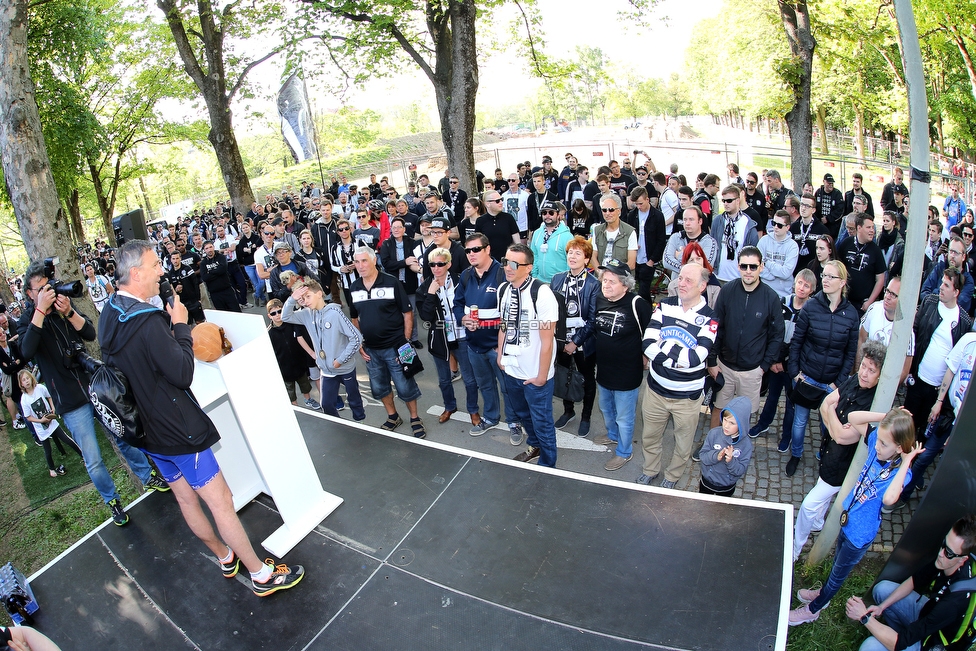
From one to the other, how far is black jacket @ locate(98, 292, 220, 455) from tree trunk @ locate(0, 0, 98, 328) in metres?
2.89

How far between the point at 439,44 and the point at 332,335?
10029 millimetres

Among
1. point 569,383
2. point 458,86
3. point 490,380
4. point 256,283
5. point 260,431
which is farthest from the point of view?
point 458,86

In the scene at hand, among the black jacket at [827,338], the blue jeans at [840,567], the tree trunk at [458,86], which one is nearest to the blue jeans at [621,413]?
the black jacket at [827,338]

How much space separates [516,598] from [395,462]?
5.52ft

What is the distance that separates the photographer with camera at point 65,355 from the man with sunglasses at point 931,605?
501 centimetres

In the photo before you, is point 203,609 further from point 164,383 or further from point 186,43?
point 186,43

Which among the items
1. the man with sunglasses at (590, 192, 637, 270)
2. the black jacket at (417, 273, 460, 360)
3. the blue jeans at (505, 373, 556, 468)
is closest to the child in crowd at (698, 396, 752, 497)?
the blue jeans at (505, 373, 556, 468)

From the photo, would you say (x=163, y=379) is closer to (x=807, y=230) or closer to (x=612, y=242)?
(x=612, y=242)

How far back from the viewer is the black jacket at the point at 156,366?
303cm

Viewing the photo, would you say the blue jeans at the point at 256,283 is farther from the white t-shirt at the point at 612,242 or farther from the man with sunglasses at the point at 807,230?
the man with sunglasses at the point at 807,230

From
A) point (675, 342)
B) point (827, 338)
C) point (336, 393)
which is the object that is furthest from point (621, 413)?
point (336, 393)

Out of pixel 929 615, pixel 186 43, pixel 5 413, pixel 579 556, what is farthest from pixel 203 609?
pixel 186 43

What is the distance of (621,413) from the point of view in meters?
5.15

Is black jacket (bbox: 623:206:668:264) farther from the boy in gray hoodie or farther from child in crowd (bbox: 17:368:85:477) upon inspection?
child in crowd (bbox: 17:368:85:477)
